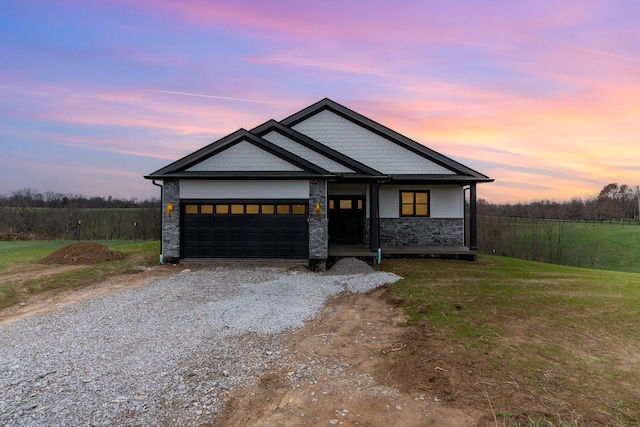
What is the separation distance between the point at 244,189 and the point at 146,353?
8.54 metres

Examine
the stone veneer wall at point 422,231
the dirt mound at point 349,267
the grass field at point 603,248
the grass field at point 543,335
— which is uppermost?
the stone veneer wall at point 422,231

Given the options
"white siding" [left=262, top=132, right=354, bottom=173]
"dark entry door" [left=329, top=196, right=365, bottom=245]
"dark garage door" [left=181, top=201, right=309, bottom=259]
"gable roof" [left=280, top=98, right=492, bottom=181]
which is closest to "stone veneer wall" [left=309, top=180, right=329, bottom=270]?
"dark garage door" [left=181, top=201, right=309, bottom=259]

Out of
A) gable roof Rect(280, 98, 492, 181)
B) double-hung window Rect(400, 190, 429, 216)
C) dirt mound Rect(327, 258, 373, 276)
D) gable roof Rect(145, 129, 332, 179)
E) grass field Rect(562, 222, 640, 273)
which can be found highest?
gable roof Rect(280, 98, 492, 181)

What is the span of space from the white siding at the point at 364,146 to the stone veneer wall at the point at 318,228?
13.2 ft

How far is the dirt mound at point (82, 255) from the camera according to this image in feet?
44.6

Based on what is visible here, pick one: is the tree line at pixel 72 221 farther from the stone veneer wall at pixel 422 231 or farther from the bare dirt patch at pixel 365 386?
the bare dirt patch at pixel 365 386

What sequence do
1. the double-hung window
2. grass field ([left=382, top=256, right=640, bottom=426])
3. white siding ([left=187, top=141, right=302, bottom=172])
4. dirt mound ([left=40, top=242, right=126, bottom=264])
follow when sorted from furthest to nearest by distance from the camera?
the double-hung window < dirt mound ([left=40, top=242, right=126, bottom=264]) < white siding ([left=187, top=141, right=302, bottom=172]) < grass field ([left=382, top=256, right=640, bottom=426])

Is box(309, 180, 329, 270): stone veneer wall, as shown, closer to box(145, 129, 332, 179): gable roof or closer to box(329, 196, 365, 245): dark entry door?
box(145, 129, 332, 179): gable roof

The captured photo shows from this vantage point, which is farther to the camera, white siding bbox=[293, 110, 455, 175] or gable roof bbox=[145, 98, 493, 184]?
white siding bbox=[293, 110, 455, 175]

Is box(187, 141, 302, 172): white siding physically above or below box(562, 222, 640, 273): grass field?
above

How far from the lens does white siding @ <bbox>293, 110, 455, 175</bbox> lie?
619 inches

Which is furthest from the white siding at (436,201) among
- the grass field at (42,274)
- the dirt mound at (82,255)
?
the dirt mound at (82,255)

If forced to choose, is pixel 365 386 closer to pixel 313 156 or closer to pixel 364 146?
pixel 313 156

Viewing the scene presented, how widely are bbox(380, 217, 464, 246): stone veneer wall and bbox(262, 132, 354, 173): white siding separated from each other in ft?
12.5
